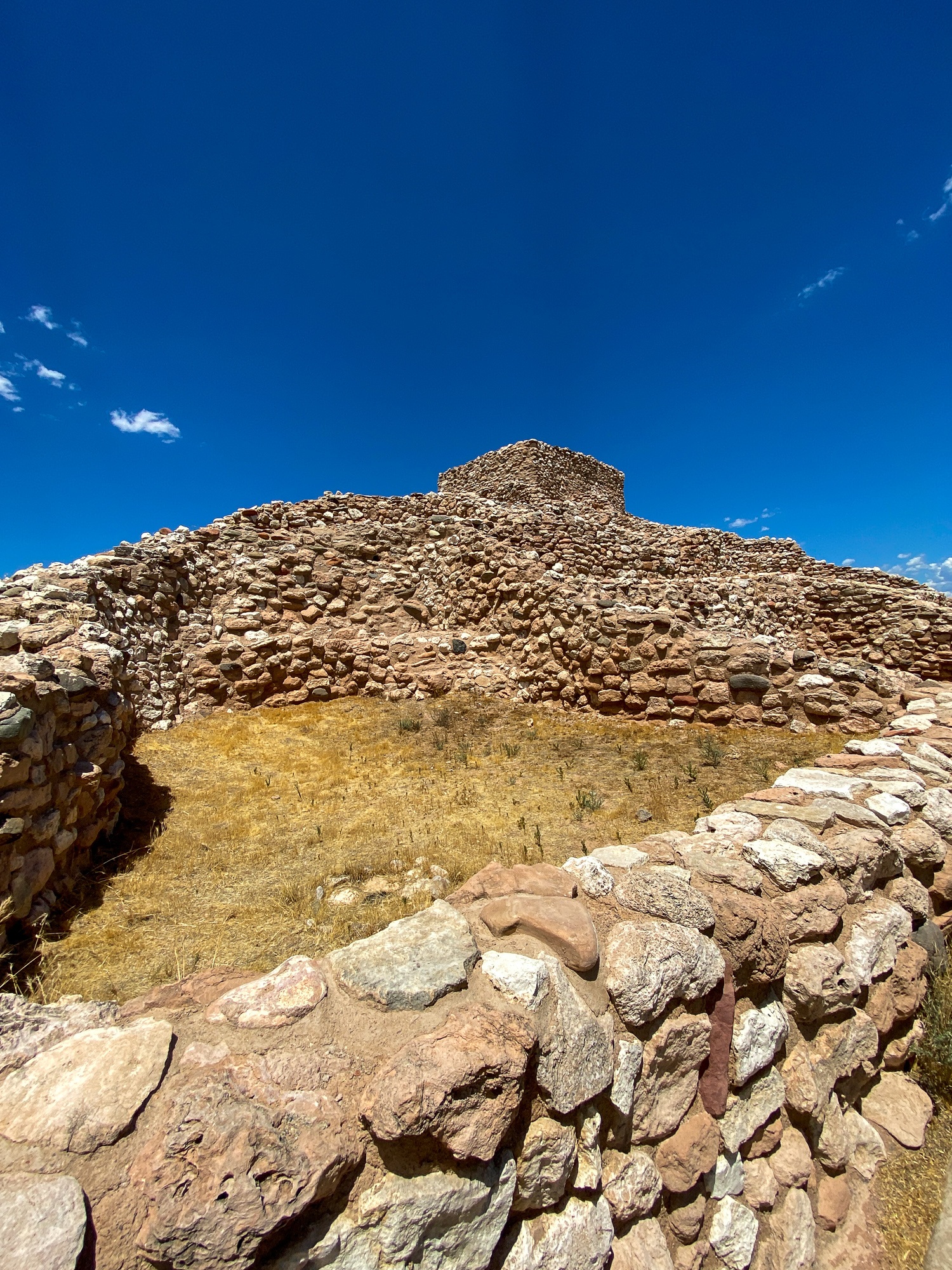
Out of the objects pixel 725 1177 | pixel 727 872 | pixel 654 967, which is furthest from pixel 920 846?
pixel 654 967

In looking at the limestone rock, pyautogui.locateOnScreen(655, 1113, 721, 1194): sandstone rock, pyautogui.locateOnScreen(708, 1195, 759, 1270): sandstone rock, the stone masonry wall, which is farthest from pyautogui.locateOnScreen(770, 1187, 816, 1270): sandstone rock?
pyautogui.locateOnScreen(655, 1113, 721, 1194): sandstone rock

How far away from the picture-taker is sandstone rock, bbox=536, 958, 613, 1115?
201 centimetres

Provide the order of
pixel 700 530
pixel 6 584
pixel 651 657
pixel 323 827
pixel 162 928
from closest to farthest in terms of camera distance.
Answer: pixel 162 928, pixel 323 827, pixel 6 584, pixel 651 657, pixel 700 530

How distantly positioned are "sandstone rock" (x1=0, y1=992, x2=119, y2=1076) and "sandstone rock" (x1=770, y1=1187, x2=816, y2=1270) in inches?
130

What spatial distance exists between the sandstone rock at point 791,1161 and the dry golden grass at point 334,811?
219 cm

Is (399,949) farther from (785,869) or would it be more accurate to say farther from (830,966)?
(830,966)

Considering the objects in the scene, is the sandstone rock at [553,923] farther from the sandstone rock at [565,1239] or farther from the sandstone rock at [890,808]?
the sandstone rock at [890,808]

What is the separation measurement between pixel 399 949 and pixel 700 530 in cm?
1558

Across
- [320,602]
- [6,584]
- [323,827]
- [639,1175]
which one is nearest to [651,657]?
[323,827]

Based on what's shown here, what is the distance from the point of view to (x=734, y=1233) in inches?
99.3

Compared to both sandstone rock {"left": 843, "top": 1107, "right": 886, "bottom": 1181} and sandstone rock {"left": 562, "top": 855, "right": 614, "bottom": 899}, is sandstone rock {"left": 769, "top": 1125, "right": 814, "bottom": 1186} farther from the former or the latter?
→ sandstone rock {"left": 562, "top": 855, "right": 614, "bottom": 899}

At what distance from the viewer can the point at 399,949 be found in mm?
2324

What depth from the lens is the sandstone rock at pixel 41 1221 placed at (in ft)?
4.27

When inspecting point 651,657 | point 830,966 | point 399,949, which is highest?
point 651,657
